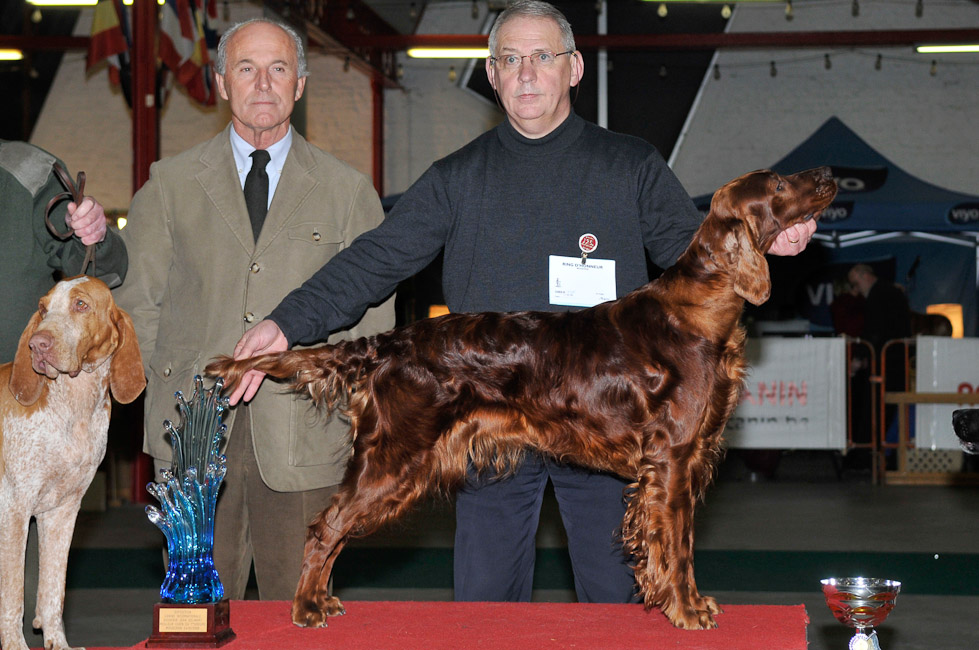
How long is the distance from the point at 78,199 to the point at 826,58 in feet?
41.9

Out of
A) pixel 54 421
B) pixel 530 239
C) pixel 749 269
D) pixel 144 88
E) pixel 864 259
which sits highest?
pixel 144 88

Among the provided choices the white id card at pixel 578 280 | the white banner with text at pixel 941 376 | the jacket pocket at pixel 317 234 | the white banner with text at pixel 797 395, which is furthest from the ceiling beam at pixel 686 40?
the white id card at pixel 578 280

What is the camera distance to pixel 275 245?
2.59 meters

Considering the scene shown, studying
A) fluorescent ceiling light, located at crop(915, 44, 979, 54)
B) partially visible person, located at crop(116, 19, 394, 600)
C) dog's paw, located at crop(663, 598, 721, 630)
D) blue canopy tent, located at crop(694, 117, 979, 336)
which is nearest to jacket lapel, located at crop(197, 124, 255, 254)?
partially visible person, located at crop(116, 19, 394, 600)

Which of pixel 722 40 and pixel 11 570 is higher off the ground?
pixel 722 40

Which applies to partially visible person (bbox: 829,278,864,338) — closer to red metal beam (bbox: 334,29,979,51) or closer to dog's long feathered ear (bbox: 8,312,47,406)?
red metal beam (bbox: 334,29,979,51)

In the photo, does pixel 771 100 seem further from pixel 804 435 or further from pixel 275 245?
pixel 275 245

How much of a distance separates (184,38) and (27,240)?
300 inches

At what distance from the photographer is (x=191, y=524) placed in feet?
6.75

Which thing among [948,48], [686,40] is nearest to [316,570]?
[686,40]

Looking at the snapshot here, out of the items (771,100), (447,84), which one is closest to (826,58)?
(771,100)

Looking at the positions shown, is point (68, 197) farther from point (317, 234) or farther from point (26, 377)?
point (317, 234)

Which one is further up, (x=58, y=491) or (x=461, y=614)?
(x=58, y=491)

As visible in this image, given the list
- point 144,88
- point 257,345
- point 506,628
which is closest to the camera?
point 506,628
